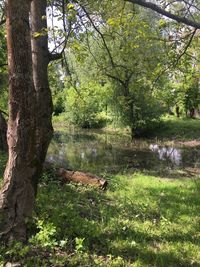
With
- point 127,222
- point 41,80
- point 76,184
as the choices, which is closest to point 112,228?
point 127,222

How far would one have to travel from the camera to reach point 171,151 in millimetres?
23797

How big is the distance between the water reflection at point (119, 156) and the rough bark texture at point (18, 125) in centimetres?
973

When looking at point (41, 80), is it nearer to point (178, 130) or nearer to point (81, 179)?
point (81, 179)

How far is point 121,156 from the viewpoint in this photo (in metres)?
21.1

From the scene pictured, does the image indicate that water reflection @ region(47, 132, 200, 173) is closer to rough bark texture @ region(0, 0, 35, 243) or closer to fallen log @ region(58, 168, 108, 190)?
fallen log @ region(58, 168, 108, 190)

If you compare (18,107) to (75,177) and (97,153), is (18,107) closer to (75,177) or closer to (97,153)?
(75,177)

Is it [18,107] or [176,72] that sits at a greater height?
[176,72]

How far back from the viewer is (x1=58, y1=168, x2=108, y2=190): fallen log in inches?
415

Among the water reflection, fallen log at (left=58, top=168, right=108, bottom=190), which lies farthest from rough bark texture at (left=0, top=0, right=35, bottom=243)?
the water reflection

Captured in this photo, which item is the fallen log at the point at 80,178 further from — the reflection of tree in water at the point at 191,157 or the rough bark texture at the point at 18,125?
the reflection of tree in water at the point at 191,157

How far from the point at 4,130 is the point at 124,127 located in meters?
18.0

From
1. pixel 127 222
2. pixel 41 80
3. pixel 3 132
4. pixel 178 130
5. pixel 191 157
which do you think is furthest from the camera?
pixel 178 130

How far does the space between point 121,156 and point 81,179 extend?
10.5 m

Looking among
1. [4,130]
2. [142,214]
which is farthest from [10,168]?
[4,130]
